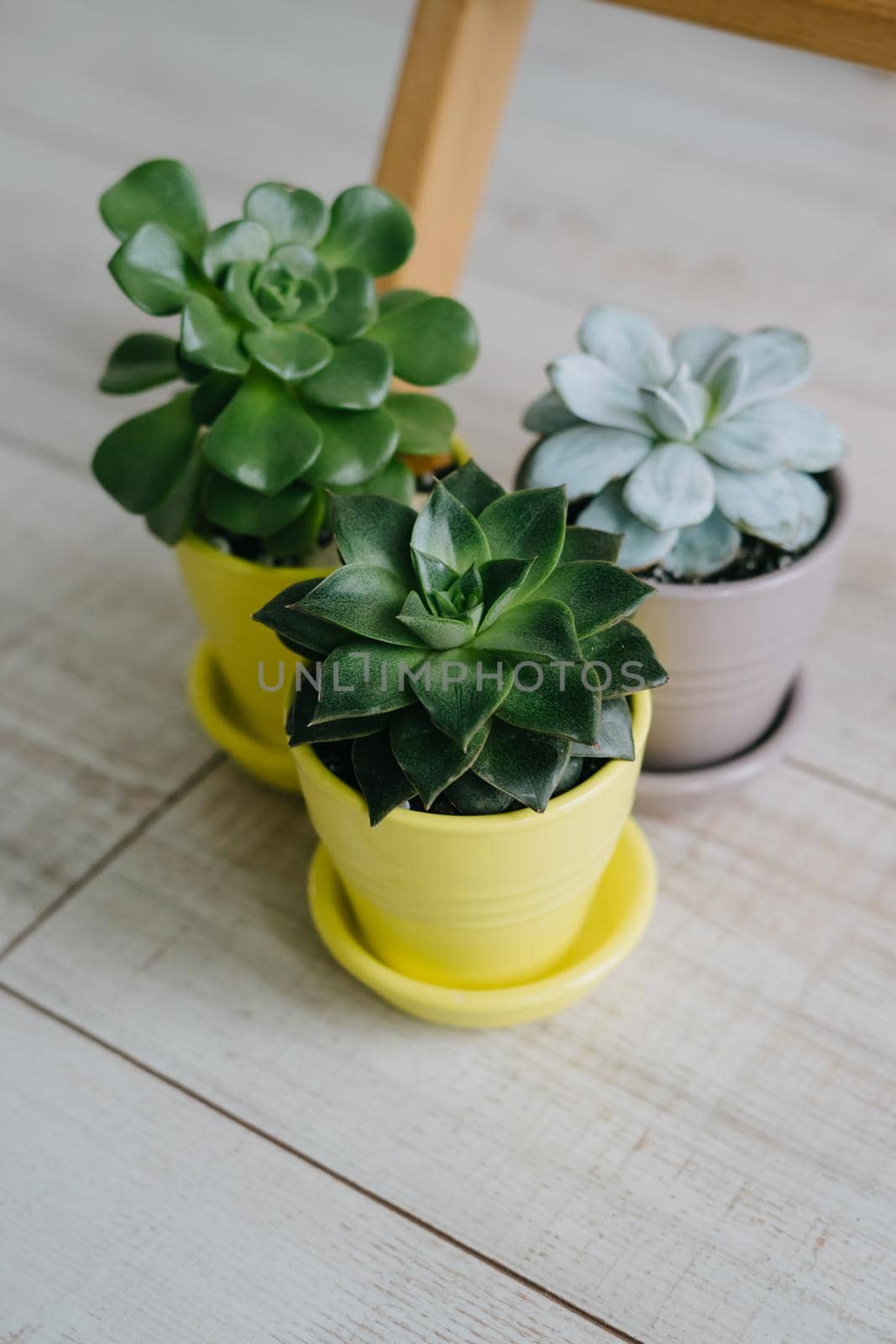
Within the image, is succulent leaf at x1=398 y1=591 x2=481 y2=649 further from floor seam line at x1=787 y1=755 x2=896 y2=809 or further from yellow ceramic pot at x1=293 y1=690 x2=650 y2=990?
floor seam line at x1=787 y1=755 x2=896 y2=809

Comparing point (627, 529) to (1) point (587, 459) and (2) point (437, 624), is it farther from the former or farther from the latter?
(2) point (437, 624)

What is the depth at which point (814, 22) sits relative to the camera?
739 mm

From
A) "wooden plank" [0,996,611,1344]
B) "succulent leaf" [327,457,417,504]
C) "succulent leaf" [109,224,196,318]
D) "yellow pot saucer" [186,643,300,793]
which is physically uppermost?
"succulent leaf" [109,224,196,318]

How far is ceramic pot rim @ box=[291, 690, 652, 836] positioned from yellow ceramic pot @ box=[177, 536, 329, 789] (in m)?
0.14

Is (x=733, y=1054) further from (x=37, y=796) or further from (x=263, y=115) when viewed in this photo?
(x=263, y=115)

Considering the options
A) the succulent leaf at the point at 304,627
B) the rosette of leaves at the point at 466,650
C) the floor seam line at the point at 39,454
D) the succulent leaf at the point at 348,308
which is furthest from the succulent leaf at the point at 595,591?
the floor seam line at the point at 39,454

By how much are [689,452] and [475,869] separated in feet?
0.94

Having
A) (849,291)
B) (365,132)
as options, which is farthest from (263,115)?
(849,291)

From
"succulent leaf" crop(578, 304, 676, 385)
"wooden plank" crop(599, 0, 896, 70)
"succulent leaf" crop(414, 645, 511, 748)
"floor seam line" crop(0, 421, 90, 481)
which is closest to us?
"succulent leaf" crop(414, 645, 511, 748)

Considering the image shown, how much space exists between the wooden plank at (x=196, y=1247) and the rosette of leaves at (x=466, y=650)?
0.74 feet

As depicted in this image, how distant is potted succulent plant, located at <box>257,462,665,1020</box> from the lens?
0.62m

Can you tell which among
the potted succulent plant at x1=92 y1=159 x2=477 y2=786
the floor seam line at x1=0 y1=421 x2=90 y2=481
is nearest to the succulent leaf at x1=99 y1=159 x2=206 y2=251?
the potted succulent plant at x1=92 y1=159 x2=477 y2=786

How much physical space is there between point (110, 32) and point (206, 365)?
139 centimetres

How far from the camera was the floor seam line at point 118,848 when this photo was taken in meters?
0.83
